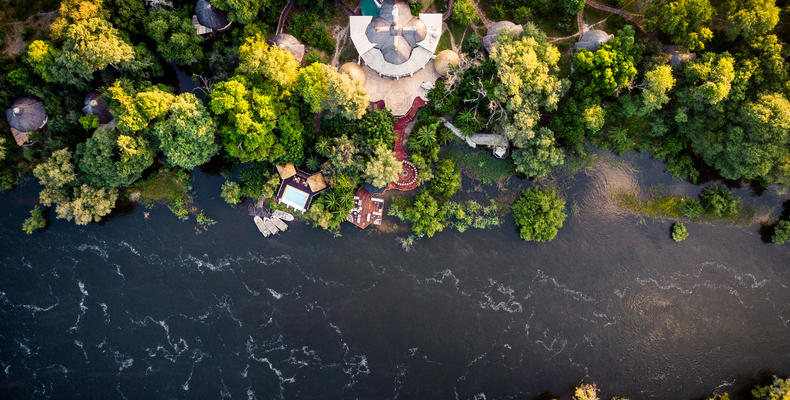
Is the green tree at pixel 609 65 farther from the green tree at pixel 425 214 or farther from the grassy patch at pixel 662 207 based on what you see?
the green tree at pixel 425 214

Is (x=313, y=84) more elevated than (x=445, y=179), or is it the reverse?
(x=313, y=84)

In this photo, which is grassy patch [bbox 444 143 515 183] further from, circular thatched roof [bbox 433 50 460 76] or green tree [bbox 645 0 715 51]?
green tree [bbox 645 0 715 51]

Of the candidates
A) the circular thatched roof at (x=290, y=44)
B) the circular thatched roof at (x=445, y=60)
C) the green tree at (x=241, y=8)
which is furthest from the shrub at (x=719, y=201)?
the green tree at (x=241, y=8)

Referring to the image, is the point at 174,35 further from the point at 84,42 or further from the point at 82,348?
the point at 82,348

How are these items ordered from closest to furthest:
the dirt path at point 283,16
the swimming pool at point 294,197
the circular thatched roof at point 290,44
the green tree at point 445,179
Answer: the circular thatched roof at point 290,44
the green tree at point 445,179
the swimming pool at point 294,197
the dirt path at point 283,16

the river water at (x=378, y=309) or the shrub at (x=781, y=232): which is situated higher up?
the shrub at (x=781, y=232)

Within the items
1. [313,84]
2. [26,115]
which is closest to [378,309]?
[313,84]
